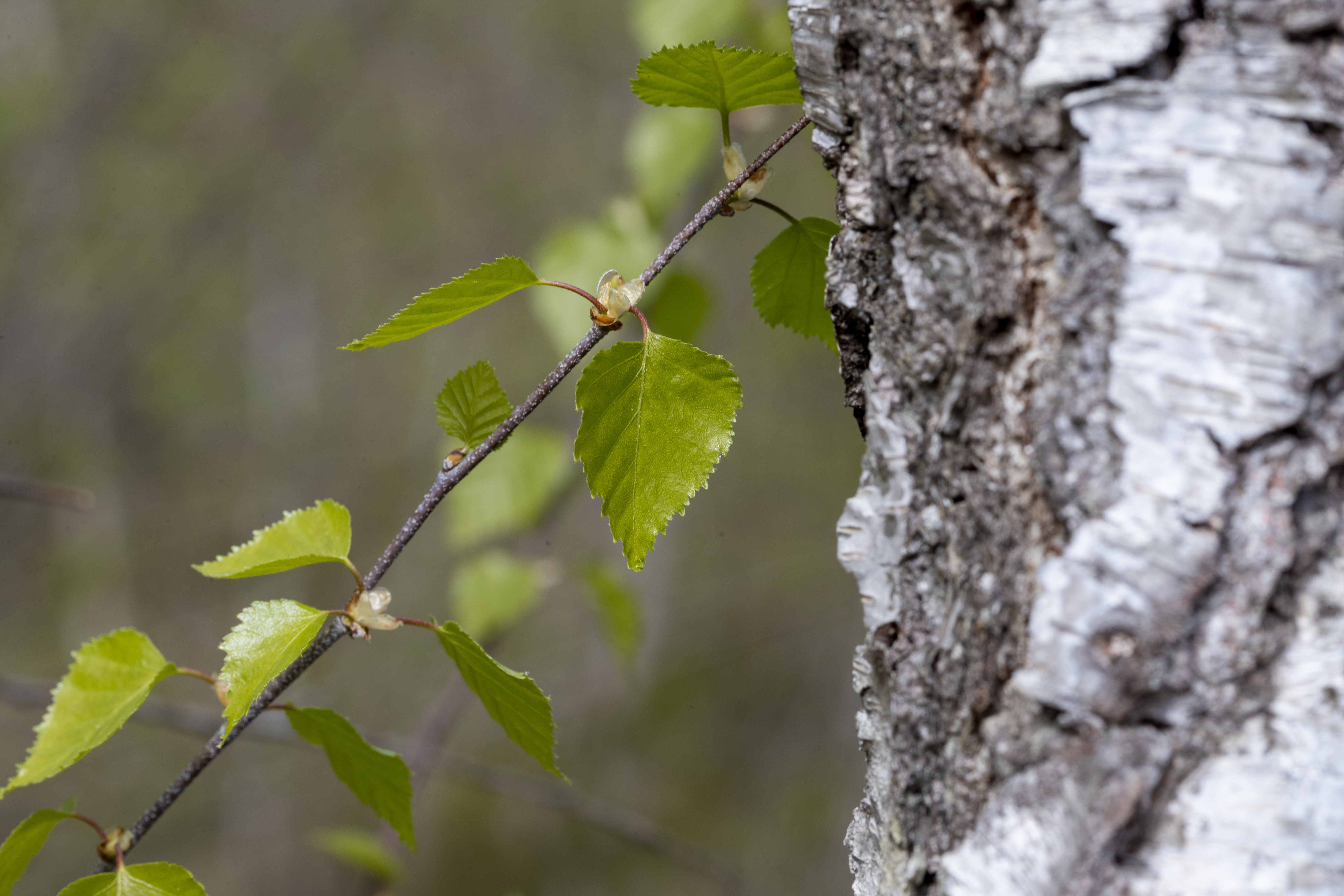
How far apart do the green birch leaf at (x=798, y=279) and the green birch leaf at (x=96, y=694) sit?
29 centimetres

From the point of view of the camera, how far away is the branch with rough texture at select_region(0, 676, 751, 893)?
745 mm

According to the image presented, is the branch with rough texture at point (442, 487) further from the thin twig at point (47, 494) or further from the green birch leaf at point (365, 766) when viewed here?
the thin twig at point (47, 494)

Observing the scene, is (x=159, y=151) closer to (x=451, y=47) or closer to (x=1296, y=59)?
(x=451, y=47)

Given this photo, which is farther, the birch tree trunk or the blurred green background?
the blurred green background

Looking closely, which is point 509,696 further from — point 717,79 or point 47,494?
point 47,494

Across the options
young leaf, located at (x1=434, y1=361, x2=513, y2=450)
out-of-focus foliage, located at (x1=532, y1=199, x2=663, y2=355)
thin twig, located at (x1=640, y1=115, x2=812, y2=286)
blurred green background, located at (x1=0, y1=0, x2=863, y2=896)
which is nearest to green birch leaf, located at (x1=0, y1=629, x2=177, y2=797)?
young leaf, located at (x1=434, y1=361, x2=513, y2=450)

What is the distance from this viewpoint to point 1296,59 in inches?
8.7

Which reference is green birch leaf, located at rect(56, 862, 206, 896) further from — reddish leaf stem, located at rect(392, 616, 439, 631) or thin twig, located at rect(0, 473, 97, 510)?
thin twig, located at rect(0, 473, 97, 510)

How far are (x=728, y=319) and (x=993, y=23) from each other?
2428 millimetres

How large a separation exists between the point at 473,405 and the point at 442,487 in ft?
0.12

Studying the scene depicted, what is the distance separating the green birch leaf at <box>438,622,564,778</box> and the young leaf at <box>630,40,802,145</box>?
0.72 feet

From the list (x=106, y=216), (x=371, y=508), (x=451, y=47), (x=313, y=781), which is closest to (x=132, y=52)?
(x=106, y=216)

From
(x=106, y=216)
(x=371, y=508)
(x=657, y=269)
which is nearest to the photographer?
(x=657, y=269)

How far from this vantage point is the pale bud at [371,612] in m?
0.34
